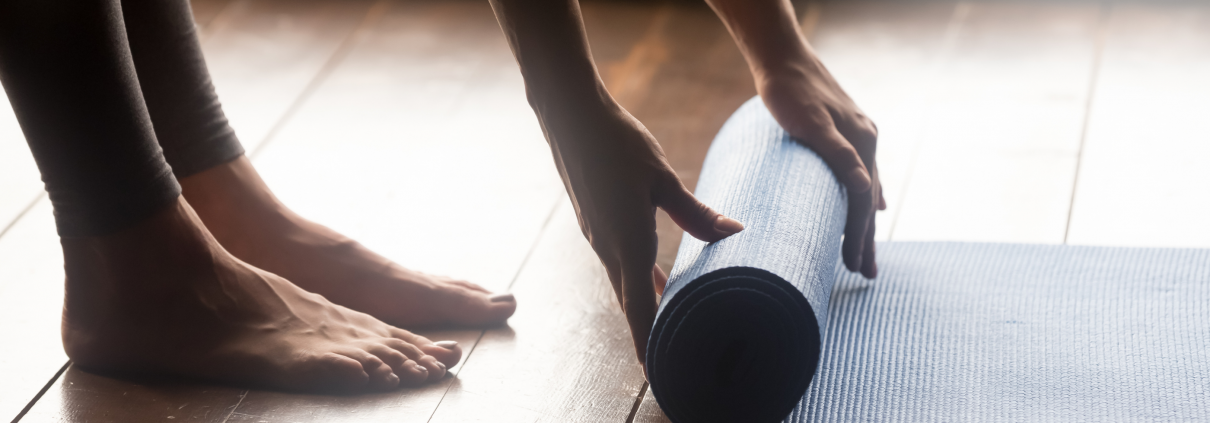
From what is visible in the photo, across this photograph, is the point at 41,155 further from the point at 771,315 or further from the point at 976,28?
the point at 976,28

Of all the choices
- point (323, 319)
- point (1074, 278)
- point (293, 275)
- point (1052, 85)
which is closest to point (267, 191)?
point (293, 275)

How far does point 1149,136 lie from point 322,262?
1.37 meters

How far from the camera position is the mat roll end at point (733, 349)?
3.41 feet

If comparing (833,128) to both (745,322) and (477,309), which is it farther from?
(477,309)

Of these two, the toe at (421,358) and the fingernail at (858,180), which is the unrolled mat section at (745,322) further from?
the toe at (421,358)

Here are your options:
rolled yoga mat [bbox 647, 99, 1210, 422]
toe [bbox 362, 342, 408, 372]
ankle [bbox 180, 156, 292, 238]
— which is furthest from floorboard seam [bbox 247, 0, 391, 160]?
rolled yoga mat [bbox 647, 99, 1210, 422]

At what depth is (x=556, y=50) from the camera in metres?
1.08

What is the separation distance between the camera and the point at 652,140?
3.57 ft

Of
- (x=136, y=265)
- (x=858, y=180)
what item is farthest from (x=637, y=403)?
(x=136, y=265)

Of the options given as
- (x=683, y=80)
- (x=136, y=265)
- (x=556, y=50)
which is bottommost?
(x=683, y=80)

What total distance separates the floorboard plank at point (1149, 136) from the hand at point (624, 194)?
0.80 m

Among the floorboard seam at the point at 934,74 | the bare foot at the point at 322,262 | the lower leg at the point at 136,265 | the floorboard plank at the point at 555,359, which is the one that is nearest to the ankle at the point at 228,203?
the bare foot at the point at 322,262

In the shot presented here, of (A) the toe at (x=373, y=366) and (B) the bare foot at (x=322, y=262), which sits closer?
(A) the toe at (x=373, y=366)

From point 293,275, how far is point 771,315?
681 millimetres
